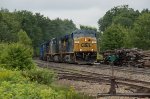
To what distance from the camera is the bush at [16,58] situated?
23747 mm

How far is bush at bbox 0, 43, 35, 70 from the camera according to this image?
77.9 ft

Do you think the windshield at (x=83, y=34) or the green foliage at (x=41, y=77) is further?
the windshield at (x=83, y=34)

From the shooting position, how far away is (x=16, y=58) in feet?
77.8

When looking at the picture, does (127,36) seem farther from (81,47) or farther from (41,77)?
(41,77)

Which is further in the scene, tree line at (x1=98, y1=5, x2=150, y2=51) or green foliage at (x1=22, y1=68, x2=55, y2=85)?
tree line at (x1=98, y1=5, x2=150, y2=51)

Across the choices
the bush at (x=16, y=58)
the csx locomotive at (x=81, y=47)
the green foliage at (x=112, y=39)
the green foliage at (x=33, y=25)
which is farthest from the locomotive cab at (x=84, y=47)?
the green foliage at (x=33, y=25)

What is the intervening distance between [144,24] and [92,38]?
33.7 m

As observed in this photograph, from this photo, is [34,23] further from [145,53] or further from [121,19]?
[145,53]

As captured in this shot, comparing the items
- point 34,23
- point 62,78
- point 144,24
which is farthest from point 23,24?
point 62,78

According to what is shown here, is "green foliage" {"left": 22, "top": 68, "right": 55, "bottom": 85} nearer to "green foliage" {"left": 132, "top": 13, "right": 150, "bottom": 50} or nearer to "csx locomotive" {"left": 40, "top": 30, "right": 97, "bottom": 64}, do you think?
"csx locomotive" {"left": 40, "top": 30, "right": 97, "bottom": 64}

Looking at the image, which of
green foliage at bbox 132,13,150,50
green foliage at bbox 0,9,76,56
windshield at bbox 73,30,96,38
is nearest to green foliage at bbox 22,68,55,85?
windshield at bbox 73,30,96,38

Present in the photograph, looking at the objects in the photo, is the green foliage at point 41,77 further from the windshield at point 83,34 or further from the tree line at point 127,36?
the tree line at point 127,36

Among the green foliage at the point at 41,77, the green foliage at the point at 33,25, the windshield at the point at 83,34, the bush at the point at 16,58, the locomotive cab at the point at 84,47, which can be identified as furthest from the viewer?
the green foliage at the point at 33,25

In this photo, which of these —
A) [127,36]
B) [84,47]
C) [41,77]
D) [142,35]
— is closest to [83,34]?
[84,47]
